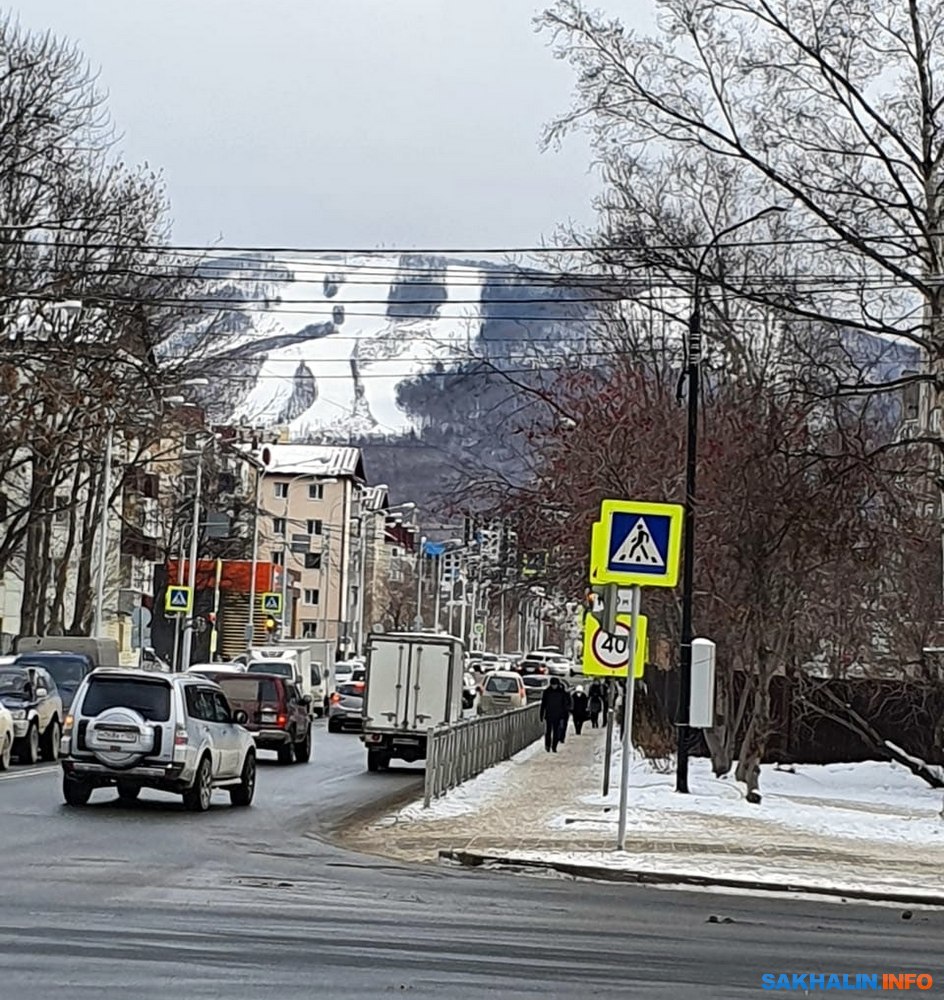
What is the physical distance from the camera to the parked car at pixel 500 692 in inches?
2680

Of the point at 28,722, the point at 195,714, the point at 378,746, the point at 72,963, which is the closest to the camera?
the point at 72,963

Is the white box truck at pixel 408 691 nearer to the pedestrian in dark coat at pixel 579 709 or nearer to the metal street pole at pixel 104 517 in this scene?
the metal street pole at pixel 104 517

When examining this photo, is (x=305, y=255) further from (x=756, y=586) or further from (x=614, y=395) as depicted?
(x=756, y=586)

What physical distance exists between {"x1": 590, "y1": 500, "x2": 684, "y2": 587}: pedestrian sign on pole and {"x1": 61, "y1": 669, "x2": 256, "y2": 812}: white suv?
295 inches

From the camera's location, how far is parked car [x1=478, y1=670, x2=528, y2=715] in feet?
223

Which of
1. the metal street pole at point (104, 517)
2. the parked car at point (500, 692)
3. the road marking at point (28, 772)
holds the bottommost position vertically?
the road marking at point (28, 772)

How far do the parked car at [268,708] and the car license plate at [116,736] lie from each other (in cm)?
1385

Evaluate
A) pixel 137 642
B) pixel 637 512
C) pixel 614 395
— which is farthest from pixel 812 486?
pixel 137 642

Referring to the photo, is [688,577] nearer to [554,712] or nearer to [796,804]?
[796,804]

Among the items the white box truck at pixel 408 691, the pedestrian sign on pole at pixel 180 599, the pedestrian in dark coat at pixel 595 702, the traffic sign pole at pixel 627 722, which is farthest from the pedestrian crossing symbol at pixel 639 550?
the pedestrian sign on pole at pixel 180 599

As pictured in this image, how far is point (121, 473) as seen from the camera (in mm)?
67688

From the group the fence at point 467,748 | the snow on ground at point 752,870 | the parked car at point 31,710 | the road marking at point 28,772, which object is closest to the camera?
the snow on ground at point 752,870

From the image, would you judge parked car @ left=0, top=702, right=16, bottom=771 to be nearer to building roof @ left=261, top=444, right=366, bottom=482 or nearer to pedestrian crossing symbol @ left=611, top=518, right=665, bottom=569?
pedestrian crossing symbol @ left=611, top=518, right=665, bottom=569

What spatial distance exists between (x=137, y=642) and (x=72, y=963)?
5010 cm
